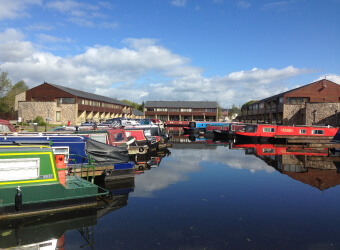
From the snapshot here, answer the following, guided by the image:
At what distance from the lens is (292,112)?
5228 centimetres

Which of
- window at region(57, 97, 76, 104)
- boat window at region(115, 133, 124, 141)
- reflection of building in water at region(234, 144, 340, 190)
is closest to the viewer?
reflection of building in water at region(234, 144, 340, 190)

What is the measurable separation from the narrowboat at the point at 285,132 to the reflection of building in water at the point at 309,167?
9130 millimetres

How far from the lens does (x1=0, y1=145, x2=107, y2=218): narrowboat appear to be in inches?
339

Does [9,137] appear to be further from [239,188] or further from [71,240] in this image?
[239,188]

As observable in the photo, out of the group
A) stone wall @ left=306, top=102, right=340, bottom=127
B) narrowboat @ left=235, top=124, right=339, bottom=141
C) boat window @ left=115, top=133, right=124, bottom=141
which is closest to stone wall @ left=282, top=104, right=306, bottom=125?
stone wall @ left=306, top=102, right=340, bottom=127

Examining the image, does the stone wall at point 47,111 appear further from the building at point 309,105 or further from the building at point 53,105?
the building at point 309,105

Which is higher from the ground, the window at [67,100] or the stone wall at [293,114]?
the window at [67,100]

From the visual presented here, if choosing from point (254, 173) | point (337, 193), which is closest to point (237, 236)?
point (337, 193)

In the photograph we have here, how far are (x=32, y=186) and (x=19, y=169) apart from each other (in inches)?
30.0

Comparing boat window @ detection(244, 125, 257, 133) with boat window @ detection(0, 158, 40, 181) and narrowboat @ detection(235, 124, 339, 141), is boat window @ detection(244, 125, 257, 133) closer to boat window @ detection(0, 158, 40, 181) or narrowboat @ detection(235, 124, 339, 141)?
narrowboat @ detection(235, 124, 339, 141)

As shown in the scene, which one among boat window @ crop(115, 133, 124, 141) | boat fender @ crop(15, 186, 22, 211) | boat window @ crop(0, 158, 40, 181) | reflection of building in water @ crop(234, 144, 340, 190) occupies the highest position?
boat window @ crop(115, 133, 124, 141)

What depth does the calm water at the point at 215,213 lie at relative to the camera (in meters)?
7.83

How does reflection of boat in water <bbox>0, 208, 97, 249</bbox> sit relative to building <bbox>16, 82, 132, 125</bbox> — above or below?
below

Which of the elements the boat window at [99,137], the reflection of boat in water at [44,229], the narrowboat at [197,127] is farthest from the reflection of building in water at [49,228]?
the narrowboat at [197,127]
